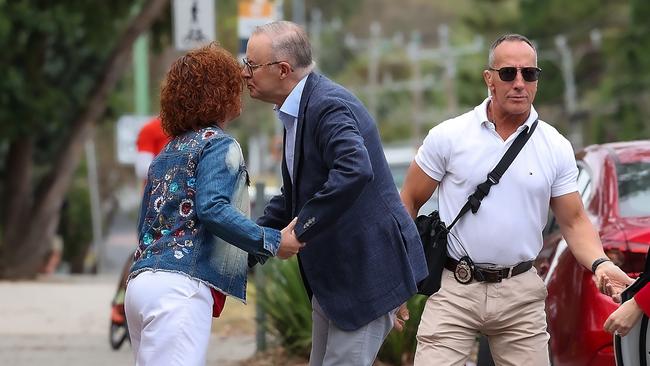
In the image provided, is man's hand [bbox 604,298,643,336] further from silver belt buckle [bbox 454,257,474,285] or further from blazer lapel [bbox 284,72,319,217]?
blazer lapel [bbox 284,72,319,217]

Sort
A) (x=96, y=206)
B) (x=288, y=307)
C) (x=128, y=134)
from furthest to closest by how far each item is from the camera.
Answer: (x=96, y=206) < (x=128, y=134) < (x=288, y=307)

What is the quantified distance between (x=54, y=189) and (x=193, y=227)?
18.0m

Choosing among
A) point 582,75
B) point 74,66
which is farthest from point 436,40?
point 74,66

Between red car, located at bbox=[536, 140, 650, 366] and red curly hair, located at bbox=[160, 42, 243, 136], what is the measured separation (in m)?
2.06

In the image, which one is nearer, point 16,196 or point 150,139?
point 150,139

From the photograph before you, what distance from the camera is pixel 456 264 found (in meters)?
5.46

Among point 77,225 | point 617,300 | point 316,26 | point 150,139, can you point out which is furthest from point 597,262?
point 316,26

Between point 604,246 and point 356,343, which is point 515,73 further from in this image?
point 356,343

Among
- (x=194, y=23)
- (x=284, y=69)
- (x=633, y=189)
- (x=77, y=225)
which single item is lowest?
(x=77, y=225)

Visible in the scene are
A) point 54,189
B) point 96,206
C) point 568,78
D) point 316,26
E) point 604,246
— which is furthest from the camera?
point 316,26

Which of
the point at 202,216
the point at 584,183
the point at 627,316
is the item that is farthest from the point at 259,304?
the point at 627,316

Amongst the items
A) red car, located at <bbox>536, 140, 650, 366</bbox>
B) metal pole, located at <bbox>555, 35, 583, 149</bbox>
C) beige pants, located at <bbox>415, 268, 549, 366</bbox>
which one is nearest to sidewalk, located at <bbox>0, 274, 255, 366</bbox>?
red car, located at <bbox>536, 140, 650, 366</bbox>

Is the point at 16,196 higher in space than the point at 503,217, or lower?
lower

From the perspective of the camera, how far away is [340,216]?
478 centimetres
